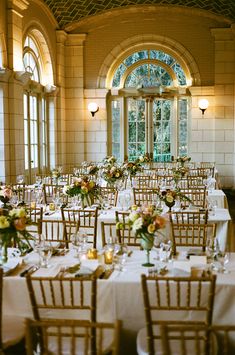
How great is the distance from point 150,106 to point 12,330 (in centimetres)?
1239

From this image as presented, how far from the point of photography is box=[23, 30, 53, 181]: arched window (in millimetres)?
12852

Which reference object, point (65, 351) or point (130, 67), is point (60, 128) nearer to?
point (130, 67)

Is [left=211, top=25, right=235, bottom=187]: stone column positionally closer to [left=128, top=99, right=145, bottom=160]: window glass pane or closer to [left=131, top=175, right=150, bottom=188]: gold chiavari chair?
[left=128, top=99, right=145, bottom=160]: window glass pane

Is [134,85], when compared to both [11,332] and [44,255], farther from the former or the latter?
[11,332]

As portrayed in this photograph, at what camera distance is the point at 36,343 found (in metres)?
4.02

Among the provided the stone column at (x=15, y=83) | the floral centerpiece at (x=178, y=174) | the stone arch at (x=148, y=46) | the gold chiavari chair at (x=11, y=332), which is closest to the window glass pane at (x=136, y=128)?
the stone arch at (x=148, y=46)

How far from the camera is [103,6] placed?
48.4ft

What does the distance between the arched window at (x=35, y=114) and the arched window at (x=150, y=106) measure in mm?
2423

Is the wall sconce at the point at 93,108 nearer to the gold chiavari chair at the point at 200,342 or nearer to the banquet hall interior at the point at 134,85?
the banquet hall interior at the point at 134,85

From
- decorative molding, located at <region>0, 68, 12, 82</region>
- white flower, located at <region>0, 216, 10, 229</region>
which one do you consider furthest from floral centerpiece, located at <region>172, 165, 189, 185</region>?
white flower, located at <region>0, 216, 10, 229</region>

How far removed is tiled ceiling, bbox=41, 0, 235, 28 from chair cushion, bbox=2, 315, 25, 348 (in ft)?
37.6

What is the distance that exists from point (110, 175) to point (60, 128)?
620 centimetres

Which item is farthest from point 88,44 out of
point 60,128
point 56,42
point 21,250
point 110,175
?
point 21,250

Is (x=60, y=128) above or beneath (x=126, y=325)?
above
